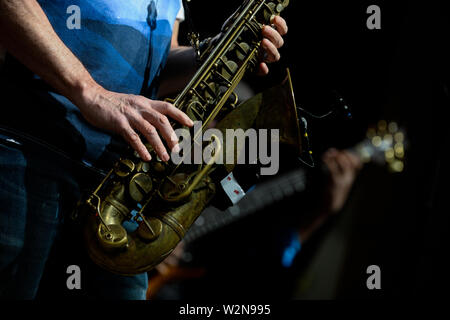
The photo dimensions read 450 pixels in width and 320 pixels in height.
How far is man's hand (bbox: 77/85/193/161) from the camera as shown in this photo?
39.8 inches

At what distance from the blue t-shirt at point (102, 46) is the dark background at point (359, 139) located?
1.02m

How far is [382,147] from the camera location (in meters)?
2.72

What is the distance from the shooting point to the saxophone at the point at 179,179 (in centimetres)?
113

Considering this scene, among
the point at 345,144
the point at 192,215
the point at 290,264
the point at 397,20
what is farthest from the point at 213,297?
the point at 397,20

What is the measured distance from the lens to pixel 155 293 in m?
3.14

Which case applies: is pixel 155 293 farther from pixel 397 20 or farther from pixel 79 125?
pixel 397 20

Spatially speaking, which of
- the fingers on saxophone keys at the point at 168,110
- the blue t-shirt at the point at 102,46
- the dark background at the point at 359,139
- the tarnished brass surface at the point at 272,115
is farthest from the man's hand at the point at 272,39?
the dark background at the point at 359,139

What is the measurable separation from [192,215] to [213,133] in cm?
32

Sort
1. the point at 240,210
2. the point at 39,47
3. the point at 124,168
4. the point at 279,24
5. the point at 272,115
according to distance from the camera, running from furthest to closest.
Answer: the point at 240,210, the point at 279,24, the point at 272,115, the point at 124,168, the point at 39,47

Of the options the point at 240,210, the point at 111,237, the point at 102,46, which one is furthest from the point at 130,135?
the point at 240,210

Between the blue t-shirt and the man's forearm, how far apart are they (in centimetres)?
15

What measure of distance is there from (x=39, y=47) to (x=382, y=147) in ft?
8.23

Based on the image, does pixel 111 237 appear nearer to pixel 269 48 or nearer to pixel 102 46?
pixel 102 46

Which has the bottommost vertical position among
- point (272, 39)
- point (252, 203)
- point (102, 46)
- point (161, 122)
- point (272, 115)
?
point (252, 203)
